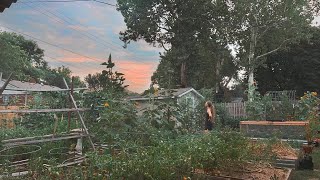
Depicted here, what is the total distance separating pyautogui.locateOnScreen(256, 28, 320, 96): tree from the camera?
34125mm

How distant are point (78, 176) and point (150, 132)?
2.57 metres

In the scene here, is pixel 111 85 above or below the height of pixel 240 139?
above

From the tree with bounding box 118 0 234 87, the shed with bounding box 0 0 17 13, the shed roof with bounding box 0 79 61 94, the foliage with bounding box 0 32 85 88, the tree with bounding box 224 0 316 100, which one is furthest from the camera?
the foliage with bounding box 0 32 85 88

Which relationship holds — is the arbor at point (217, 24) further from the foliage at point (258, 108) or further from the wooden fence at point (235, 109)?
the foliage at point (258, 108)

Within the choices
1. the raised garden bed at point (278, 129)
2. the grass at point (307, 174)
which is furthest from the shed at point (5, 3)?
the raised garden bed at point (278, 129)

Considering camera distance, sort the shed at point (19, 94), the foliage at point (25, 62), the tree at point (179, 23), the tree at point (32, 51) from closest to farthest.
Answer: the shed at point (19, 94) < the tree at point (179, 23) < the foliage at point (25, 62) < the tree at point (32, 51)

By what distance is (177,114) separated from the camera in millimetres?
6555

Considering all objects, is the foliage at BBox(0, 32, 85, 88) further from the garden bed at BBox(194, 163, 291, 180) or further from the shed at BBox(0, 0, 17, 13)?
the shed at BBox(0, 0, 17, 13)

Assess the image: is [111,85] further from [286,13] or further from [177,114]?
[286,13]

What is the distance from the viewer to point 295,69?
35094 mm

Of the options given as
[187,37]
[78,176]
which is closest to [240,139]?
[78,176]

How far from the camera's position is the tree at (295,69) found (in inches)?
1344

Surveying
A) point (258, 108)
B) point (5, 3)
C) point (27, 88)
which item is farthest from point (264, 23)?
point (5, 3)

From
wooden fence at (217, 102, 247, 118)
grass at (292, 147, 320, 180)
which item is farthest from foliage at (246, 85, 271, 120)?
grass at (292, 147, 320, 180)
